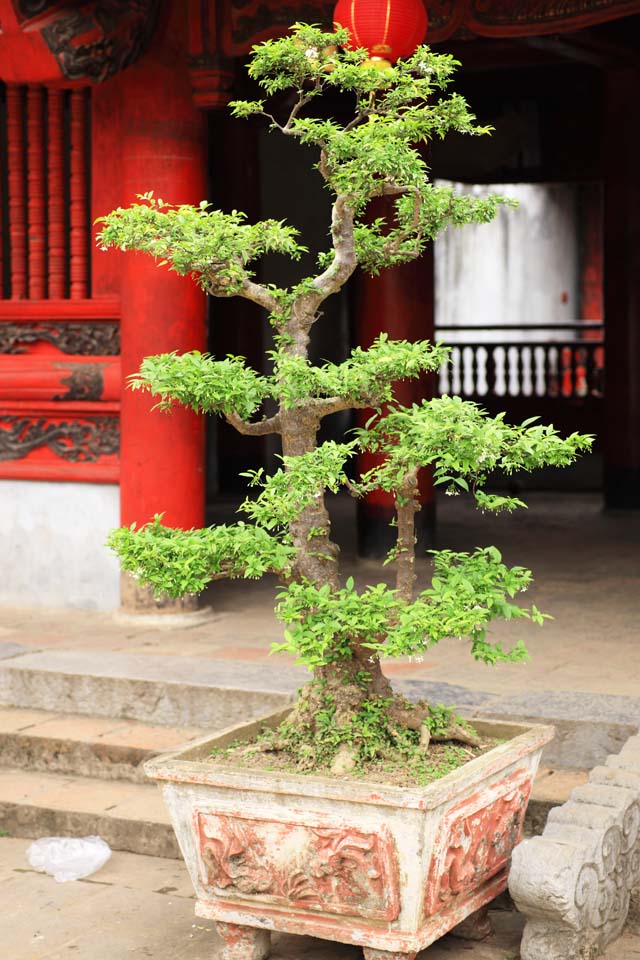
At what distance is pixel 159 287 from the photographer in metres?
6.32

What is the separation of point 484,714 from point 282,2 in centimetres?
339

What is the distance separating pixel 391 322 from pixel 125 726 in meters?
3.26

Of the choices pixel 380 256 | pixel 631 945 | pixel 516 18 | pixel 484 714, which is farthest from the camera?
pixel 516 18

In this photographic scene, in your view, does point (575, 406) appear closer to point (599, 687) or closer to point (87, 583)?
point (87, 583)

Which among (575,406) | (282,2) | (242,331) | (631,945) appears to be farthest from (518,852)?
(575,406)

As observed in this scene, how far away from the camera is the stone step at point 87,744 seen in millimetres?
4762

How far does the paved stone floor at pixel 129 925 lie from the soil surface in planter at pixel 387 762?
0.48 metres

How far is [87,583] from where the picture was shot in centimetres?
666

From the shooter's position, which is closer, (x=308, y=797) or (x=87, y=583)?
(x=308, y=797)

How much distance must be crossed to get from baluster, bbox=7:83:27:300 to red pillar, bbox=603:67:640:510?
468 cm

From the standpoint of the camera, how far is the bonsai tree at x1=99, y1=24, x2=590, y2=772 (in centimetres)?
331

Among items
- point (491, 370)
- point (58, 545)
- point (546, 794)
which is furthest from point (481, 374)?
point (546, 794)

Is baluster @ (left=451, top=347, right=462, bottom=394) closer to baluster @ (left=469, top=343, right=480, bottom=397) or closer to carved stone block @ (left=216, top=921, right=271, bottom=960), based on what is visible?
baluster @ (left=469, top=343, right=480, bottom=397)

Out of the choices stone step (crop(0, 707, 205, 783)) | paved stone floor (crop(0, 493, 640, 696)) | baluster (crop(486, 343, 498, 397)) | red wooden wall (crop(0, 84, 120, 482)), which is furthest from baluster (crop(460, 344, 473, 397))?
stone step (crop(0, 707, 205, 783))
